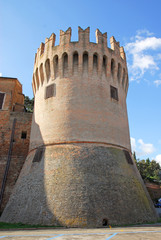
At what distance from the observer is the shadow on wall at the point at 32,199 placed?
1002 cm

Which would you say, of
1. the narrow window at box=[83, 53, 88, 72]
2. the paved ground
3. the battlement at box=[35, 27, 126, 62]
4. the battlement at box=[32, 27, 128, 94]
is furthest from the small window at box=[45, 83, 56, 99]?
the paved ground

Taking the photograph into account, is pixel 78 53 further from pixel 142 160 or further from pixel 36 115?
pixel 142 160

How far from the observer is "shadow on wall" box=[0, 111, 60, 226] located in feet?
32.9

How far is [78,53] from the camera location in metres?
15.0

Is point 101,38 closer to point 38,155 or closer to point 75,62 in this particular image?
point 75,62

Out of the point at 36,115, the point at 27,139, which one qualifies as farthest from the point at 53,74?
the point at 27,139

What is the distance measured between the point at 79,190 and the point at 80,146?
2889 millimetres

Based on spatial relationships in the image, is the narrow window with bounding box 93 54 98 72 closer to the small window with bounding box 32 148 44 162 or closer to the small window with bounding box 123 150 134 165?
→ the small window with bounding box 123 150 134 165

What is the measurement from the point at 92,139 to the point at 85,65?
592cm

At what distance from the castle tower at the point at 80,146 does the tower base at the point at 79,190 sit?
0.04 meters

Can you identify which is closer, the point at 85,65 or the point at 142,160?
the point at 85,65

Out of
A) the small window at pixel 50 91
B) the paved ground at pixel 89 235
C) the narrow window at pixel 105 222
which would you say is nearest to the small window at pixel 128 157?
the narrow window at pixel 105 222

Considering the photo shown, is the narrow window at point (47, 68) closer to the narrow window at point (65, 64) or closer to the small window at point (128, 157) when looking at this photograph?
the narrow window at point (65, 64)

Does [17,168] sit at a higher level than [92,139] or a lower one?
lower
